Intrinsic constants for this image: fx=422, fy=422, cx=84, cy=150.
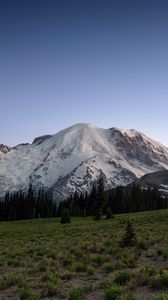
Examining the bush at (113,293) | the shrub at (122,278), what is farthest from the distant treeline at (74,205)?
the bush at (113,293)

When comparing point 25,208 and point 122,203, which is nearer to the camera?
point 25,208

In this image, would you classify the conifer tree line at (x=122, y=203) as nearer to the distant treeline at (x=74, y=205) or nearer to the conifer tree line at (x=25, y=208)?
the distant treeline at (x=74, y=205)

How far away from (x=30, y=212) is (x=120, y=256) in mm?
129747

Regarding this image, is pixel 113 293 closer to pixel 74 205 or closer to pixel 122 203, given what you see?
pixel 122 203

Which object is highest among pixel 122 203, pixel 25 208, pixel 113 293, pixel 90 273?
pixel 122 203

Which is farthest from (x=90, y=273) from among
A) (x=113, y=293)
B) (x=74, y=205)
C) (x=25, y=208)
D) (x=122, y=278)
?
(x=74, y=205)

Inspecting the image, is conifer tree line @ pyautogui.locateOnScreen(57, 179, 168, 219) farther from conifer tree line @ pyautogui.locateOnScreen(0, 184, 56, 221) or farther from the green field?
the green field

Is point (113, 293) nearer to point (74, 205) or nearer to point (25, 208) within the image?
point (25, 208)

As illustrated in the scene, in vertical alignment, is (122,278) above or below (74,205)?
below

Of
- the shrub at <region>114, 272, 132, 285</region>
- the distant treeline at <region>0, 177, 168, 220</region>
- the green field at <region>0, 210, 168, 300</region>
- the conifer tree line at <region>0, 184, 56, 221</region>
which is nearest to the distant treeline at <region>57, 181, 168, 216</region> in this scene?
the distant treeline at <region>0, 177, 168, 220</region>

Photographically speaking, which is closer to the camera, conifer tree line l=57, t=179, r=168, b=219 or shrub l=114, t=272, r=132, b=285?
shrub l=114, t=272, r=132, b=285

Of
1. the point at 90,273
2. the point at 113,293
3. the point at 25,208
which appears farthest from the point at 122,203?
the point at 113,293

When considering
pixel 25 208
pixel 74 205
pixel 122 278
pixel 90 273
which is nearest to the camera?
pixel 122 278

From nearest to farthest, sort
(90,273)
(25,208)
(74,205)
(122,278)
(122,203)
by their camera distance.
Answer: (122,278)
(90,273)
(25,208)
(122,203)
(74,205)
